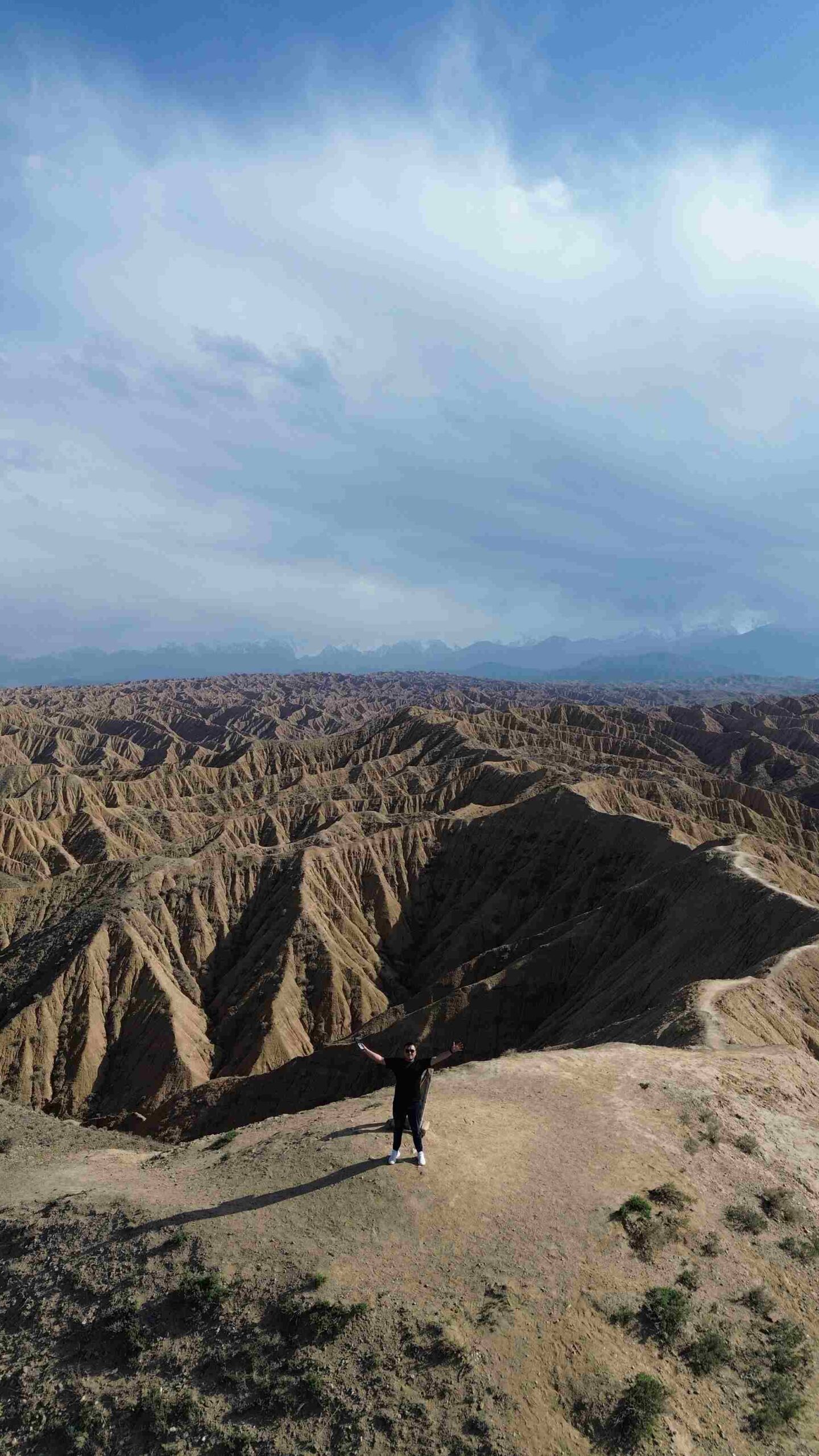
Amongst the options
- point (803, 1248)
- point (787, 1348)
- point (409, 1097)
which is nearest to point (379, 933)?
point (409, 1097)

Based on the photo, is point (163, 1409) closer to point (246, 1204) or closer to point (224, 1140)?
point (246, 1204)

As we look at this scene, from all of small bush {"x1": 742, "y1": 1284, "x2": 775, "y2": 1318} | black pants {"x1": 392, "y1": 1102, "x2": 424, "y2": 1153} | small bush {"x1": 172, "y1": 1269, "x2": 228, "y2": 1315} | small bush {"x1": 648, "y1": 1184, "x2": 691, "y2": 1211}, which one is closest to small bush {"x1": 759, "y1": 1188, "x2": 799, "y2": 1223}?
small bush {"x1": 648, "y1": 1184, "x2": 691, "y2": 1211}

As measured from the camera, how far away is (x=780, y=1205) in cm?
1412

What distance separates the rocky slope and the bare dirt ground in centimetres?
1331

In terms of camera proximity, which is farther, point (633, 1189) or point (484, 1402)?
point (633, 1189)

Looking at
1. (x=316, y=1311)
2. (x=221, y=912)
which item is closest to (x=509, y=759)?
(x=221, y=912)

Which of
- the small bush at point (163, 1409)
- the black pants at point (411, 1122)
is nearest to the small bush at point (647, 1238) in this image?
the black pants at point (411, 1122)

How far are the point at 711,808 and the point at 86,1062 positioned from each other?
84906 millimetres

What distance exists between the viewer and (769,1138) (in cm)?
1697

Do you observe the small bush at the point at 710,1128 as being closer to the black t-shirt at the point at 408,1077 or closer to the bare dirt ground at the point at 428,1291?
the bare dirt ground at the point at 428,1291

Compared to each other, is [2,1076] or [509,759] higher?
[509,759]

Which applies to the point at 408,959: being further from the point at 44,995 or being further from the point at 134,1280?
the point at 134,1280

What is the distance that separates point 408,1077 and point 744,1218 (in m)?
7.01

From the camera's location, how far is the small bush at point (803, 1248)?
1280 centimetres
